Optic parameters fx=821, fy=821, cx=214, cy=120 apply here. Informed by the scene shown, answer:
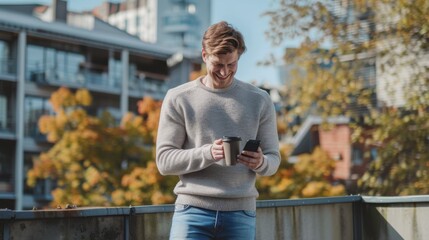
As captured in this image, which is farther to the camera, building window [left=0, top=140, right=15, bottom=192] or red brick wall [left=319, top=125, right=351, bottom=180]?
red brick wall [left=319, top=125, right=351, bottom=180]

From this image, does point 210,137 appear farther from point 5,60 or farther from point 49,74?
point 49,74

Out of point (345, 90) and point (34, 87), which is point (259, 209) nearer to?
point (345, 90)

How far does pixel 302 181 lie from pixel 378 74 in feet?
33.6

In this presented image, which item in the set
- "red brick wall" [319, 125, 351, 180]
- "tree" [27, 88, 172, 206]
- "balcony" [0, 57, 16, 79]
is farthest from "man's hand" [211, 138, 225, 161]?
"balcony" [0, 57, 16, 79]

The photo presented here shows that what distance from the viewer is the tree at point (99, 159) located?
27484 mm

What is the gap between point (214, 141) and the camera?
3357 mm

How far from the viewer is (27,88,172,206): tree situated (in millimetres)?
27484

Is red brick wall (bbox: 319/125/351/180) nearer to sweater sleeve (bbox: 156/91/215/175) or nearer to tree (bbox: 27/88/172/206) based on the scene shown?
tree (bbox: 27/88/172/206)

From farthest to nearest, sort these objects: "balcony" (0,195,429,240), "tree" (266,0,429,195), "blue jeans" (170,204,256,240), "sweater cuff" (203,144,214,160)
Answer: "tree" (266,0,429,195) → "balcony" (0,195,429,240) → "blue jeans" (170,204,256,240) → "sweater cuff" (203,144,214,160)

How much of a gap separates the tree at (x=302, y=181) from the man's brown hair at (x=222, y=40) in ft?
74.4

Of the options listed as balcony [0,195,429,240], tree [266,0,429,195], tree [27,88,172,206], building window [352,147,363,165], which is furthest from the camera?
building window [352,147,363,165]

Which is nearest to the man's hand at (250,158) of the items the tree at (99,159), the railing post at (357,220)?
the railing post at (357,220)

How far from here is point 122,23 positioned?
10588 centimetres

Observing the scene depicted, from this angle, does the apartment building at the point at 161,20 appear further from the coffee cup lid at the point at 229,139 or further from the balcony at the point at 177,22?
the coffee cup lid at the point at 229,139
